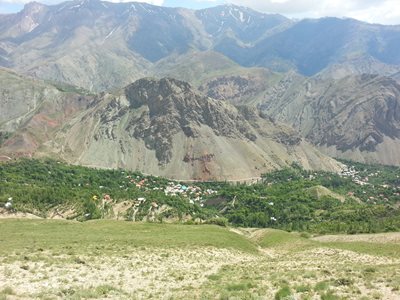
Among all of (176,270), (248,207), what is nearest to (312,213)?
(248,207)

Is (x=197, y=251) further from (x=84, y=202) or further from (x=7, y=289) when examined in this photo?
(x=84, y=202)

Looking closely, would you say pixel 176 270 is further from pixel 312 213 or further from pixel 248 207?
pixel 248 207

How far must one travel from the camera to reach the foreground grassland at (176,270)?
2798cm

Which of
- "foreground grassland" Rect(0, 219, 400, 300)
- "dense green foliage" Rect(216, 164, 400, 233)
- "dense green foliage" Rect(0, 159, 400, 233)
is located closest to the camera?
"foreground grassland" Rect(0, 219, 400, 300)

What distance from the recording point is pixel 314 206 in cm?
17175

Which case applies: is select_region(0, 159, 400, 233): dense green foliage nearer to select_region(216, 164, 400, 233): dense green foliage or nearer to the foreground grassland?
select_region(216, 164, 400, 233): dense green foliage

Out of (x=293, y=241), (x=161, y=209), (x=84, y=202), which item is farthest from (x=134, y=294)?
(x=161, y=209)

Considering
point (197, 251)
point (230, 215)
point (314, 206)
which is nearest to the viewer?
point (197, 251)

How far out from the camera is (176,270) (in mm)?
38188

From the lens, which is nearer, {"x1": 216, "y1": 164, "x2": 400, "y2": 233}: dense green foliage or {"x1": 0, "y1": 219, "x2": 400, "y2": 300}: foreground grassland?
{"x1": 0, "y1": 219, "x2": 400, "y2": 300}: foreground grassland

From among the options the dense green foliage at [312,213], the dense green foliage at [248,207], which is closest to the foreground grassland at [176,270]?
the dense green foliage at [248,207]

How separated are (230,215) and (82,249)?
→ 114797 millimetres

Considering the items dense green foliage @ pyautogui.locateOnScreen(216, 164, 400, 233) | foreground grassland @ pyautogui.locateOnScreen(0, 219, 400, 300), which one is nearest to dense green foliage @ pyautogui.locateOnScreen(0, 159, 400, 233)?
dense green foliage @ pyautogui.locateOnScreen(216, 164, 400, 233)

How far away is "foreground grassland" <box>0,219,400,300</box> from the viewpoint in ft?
91.8
